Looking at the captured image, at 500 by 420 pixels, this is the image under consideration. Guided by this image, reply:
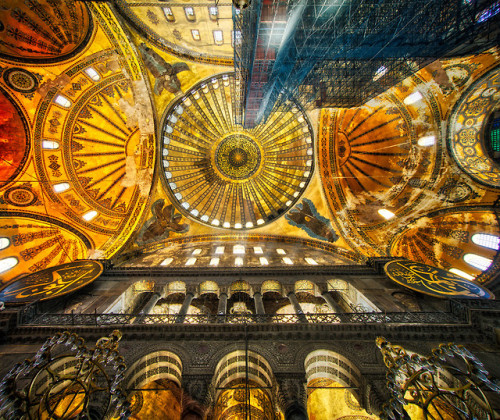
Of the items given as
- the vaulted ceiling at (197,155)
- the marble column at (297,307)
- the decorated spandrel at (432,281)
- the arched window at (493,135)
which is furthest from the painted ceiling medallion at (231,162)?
the arched window at (493,135)

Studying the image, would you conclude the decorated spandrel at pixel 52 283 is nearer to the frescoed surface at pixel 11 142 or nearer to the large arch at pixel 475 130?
the frescoed surface at pixel 11 142


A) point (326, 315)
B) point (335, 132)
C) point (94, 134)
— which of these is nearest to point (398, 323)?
point (326, 315)

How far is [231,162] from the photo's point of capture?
18844 millimetres

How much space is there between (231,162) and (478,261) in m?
17.0

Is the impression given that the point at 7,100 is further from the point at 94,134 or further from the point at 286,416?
the point at 286,416

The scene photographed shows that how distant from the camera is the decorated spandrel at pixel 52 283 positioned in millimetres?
8523

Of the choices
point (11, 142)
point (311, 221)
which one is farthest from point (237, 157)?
point (11, 142)

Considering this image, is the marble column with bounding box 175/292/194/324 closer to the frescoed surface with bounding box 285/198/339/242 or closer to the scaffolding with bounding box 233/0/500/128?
the frescoed surface with bounding box 285/198/339/242

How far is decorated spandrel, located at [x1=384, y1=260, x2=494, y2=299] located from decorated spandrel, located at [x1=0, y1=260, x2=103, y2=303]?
1347 cm

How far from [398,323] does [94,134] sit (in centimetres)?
1771

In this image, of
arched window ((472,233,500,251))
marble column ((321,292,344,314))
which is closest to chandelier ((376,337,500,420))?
marble column ((321,292,344,314))

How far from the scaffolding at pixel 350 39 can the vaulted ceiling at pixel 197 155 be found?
1.98m

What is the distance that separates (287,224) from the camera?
17.4 meters

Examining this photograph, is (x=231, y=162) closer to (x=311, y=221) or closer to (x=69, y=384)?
(x=311, y=221)
